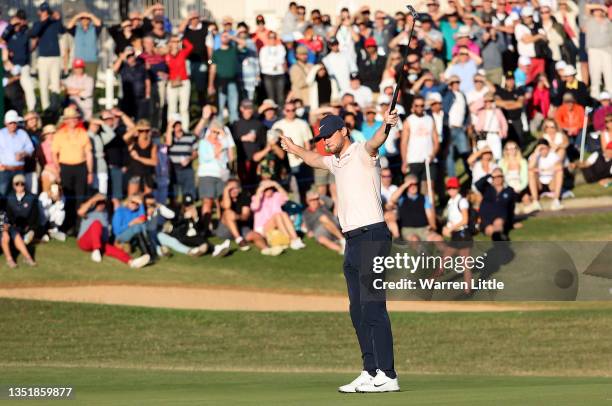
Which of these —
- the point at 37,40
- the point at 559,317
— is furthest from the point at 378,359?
the point at 37,40

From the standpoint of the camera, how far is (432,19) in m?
30.6

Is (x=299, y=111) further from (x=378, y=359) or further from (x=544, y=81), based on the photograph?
(x=378, y=359)

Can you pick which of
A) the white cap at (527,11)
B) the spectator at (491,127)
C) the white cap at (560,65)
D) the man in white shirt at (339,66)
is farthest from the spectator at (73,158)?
the white cap at (527,11)

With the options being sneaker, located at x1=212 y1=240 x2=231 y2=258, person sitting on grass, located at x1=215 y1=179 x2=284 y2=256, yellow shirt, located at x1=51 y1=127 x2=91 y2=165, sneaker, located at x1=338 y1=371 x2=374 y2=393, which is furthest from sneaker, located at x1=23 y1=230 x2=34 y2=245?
sneaker, located at x1=338 y1=371 x2=374 y2=393

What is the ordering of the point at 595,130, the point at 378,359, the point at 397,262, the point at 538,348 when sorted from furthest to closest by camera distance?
1. the point at 595,130
2. the point at 538,348
3. the point at 397,262
4. the point at 378,359

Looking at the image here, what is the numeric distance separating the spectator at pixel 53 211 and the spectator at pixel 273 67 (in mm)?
5824

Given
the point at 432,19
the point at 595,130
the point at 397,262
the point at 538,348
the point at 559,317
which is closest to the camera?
the point at 397,262

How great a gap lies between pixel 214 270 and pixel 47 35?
25.7 ft

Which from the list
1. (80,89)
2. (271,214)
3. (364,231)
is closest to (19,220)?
(271,214)

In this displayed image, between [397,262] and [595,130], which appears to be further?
[595,130]

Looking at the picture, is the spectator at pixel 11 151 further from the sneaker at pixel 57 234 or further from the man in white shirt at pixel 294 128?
the man in white shirt at pixel 294 128

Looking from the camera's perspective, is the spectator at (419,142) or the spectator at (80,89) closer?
the spectator at (419,142)

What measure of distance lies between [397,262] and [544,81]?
16.6 m

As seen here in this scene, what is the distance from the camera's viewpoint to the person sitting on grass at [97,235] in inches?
940
